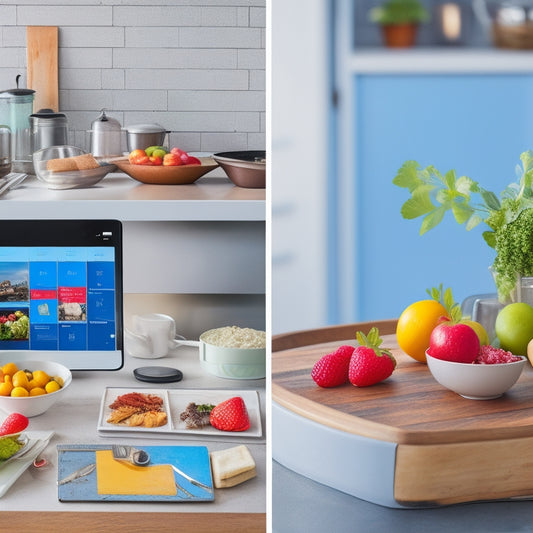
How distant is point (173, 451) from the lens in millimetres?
849

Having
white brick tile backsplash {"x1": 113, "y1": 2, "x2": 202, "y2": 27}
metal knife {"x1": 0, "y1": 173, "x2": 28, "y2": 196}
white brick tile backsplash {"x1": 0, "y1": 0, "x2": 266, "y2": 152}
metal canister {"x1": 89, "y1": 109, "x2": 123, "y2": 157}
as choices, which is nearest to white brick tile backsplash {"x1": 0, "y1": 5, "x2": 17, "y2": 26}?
white brick tile backsplash {"x1": 0, "y1": 0, "x2": 266, "y2": 152}

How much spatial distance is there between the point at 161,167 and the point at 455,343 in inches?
17.7

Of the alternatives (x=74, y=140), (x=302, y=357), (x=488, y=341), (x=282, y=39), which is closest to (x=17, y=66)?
(x=74, y=140)

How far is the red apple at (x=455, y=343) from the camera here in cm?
84

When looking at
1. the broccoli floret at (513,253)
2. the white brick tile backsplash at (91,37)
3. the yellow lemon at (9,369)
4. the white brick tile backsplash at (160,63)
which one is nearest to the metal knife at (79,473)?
the yellow lemon at (9,369)

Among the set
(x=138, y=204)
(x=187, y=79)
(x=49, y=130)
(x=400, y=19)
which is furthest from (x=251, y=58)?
(x=400, y=19)

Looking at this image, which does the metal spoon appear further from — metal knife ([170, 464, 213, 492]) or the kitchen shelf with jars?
the kitchen shelf with jars

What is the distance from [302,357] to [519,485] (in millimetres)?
311

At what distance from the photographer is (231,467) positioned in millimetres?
788

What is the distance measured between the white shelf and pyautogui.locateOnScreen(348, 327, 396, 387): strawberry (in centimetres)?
33

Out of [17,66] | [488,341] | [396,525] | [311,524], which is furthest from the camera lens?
[17,66]

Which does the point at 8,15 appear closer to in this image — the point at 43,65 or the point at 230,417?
the point at 43,65

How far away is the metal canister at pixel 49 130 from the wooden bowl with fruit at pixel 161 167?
0.91 ft

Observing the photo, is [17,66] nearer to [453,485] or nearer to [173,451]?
[173,451]
